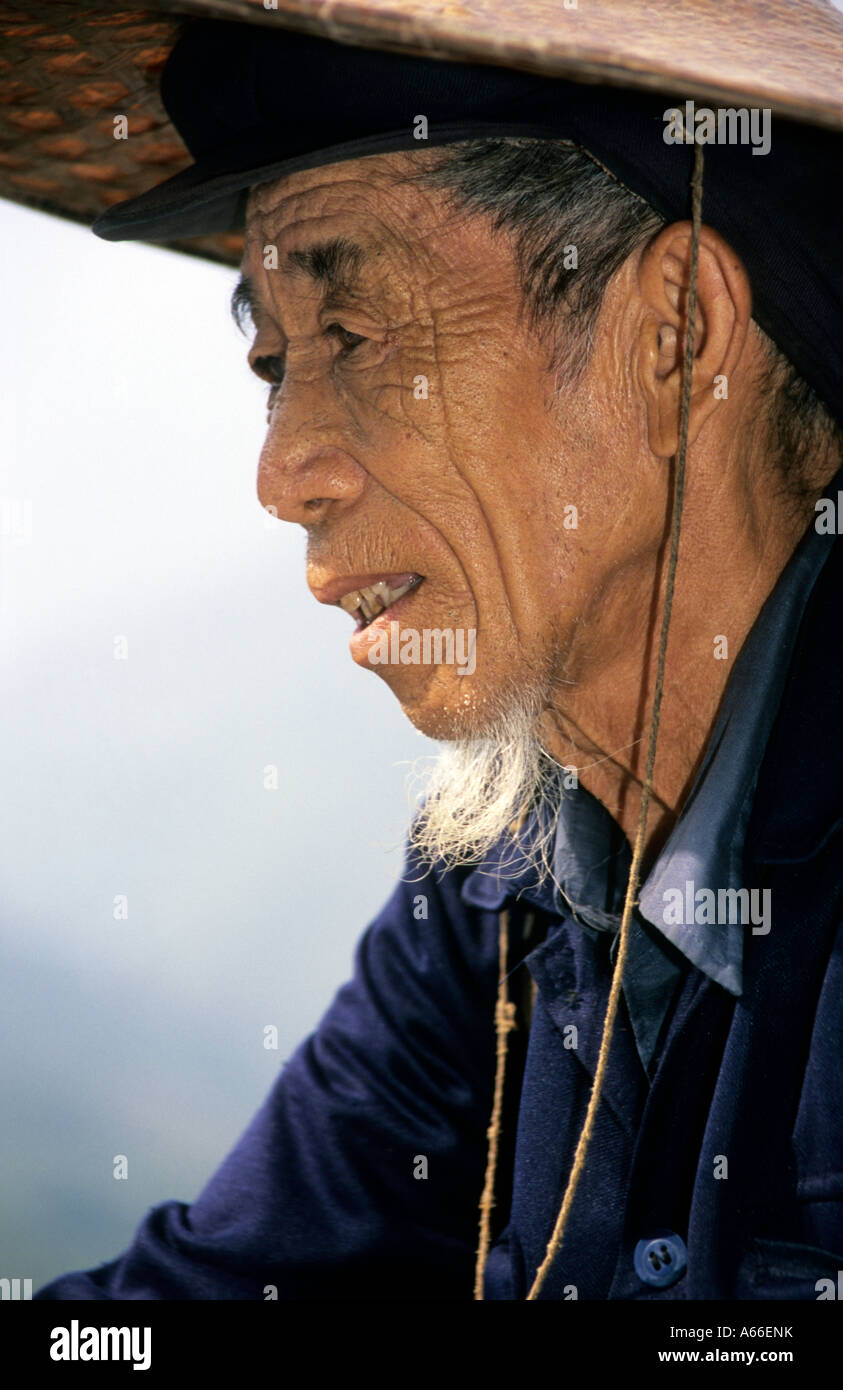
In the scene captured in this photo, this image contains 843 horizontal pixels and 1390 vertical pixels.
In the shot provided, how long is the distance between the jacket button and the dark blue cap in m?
0.88

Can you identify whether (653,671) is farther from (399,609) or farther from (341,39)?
(341,39)

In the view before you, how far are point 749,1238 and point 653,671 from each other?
61 cm

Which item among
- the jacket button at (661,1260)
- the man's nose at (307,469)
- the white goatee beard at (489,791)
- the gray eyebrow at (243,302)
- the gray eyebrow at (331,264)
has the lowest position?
the jacket button at (661,1260)

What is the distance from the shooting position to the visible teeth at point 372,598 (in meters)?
1.51

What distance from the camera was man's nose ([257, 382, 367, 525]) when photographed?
1.49 meters

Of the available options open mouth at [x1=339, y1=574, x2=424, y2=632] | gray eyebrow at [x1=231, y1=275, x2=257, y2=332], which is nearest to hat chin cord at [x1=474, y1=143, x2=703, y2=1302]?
open mouth at [x1=339, y1=574, x2=424, y2=632]

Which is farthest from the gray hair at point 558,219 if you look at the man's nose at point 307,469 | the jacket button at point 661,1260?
the jacket button at point 661,1260

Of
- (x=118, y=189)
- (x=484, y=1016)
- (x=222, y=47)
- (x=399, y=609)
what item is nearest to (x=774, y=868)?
(x=399, y=609)

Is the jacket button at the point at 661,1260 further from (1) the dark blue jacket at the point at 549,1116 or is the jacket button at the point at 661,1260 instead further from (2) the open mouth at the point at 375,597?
(2) the open mouth at the point at 375,597

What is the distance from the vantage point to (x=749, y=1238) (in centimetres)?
129

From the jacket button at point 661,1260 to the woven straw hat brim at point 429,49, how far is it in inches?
41.5

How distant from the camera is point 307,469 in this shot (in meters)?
1.50

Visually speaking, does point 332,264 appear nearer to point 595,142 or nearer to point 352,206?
point 352,206

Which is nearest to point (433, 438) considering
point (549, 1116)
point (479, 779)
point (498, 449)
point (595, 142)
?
point (498, 449)
